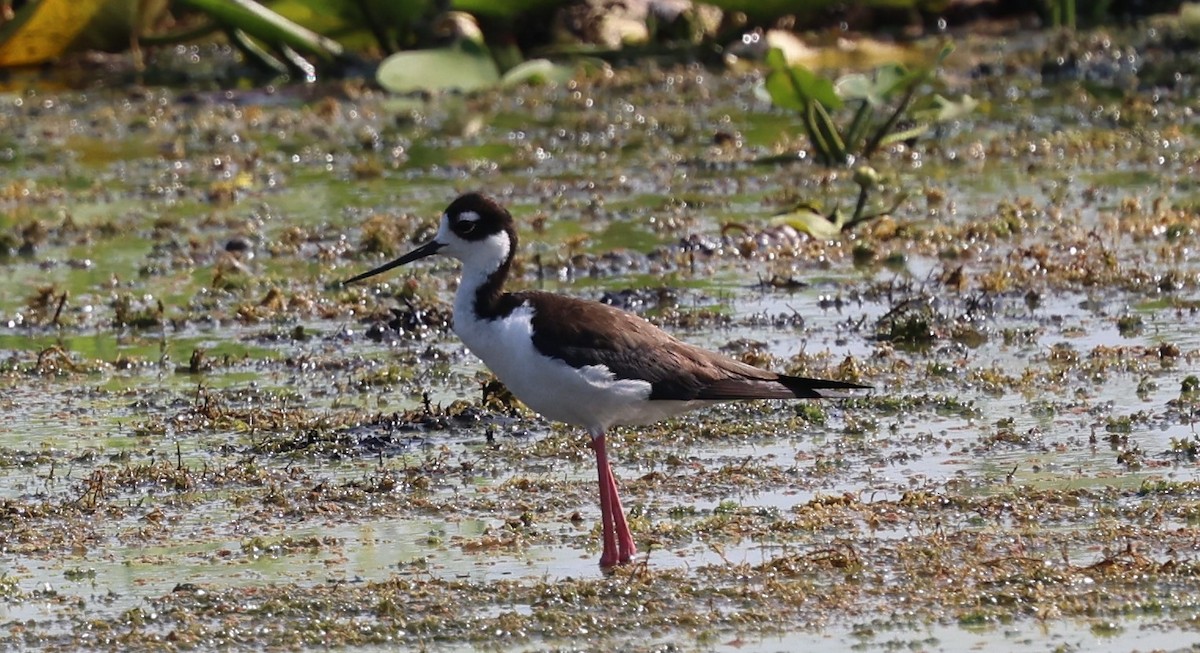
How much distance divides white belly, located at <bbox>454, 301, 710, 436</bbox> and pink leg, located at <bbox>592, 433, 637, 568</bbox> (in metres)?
0.19

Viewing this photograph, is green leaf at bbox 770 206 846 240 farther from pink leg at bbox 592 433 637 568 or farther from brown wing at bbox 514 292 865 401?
pink leg at bbox 592 433 637 568

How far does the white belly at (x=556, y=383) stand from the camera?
5801 mm

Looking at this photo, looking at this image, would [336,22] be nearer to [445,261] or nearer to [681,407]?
[445,261]

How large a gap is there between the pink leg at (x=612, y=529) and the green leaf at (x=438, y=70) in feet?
27.9

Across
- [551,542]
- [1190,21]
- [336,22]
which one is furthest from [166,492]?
[1190,21]

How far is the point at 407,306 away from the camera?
8695 mm

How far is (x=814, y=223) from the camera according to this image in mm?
9805

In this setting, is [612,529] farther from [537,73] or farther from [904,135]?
[537,73]

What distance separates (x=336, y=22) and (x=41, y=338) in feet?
21.0

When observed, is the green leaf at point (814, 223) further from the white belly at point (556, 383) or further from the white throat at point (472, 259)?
the white belly at point (556, 383)

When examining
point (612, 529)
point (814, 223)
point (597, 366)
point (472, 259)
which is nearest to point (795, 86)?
point (814, 223)

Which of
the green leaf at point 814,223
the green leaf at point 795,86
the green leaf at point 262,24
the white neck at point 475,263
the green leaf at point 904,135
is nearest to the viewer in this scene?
the white neck at point 475,263

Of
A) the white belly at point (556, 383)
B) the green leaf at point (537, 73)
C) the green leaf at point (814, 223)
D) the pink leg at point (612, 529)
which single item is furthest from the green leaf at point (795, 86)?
the pink leg at point (612, 529)

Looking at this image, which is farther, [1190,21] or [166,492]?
[1190,21]
